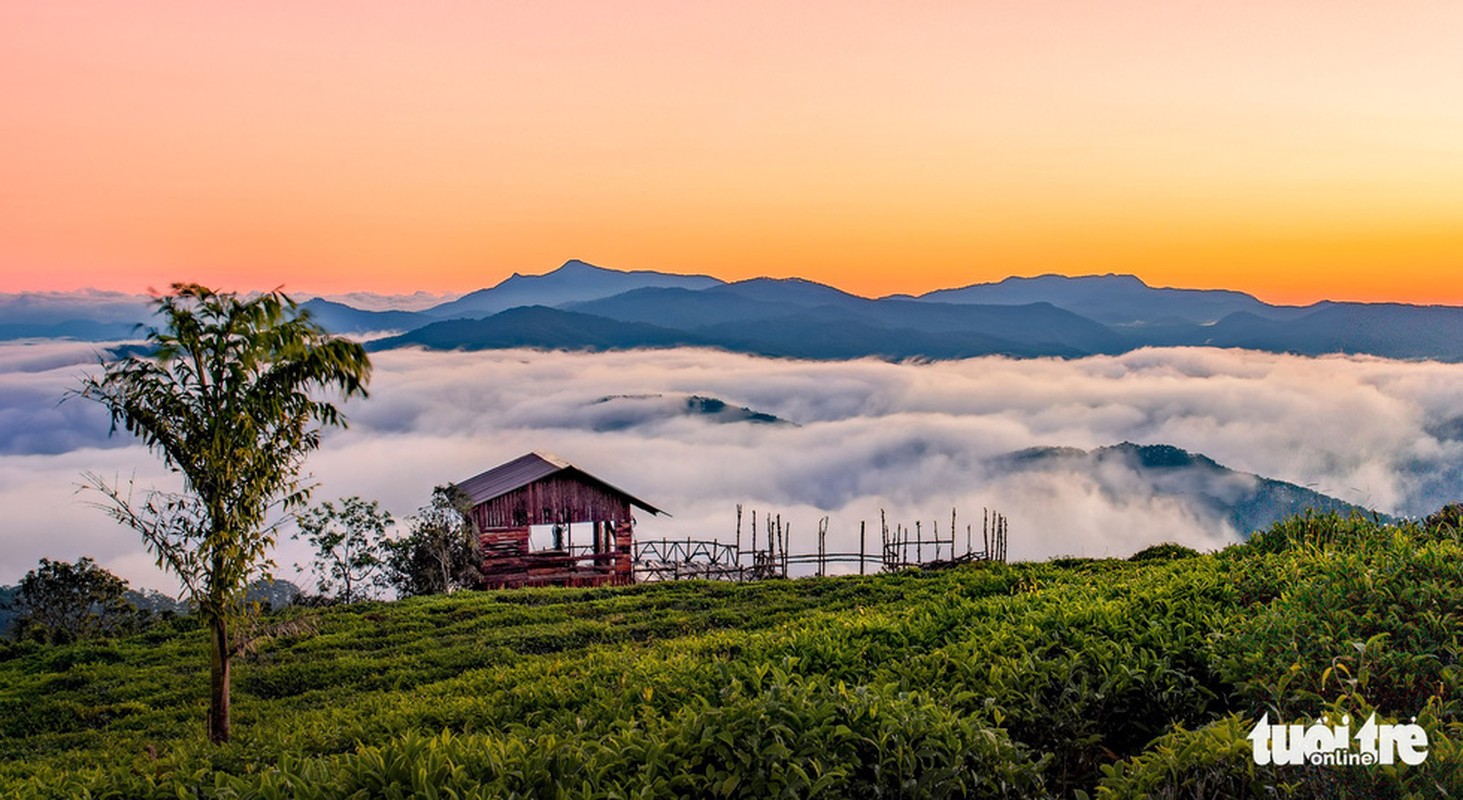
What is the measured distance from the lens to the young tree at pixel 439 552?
3328 centimetres

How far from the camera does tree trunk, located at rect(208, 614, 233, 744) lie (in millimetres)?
12281

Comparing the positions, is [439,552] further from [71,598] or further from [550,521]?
[71,598]

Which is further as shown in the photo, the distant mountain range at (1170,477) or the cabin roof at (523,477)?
the distant mountain range at (1170,477)

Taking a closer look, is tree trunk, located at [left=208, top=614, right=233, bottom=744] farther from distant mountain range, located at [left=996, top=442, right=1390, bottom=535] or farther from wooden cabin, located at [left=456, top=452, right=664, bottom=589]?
distant mountain range, located at [left=996, top=442, right=1390, bottom=535]

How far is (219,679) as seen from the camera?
40.8ft

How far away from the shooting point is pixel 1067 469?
167 m

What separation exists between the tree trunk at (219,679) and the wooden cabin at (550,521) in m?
22.8

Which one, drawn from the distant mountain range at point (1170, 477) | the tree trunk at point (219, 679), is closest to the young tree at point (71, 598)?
the tree trunk at point (219, 679)

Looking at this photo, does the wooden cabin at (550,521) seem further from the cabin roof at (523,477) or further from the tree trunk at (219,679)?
the tree trunk at (219,679)

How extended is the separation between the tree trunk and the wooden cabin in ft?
74.9

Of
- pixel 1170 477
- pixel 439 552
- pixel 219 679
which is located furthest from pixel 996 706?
pixel 1170 477

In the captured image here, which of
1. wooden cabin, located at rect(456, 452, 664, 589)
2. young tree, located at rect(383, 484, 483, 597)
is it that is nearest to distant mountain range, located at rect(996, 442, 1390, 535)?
wooden cabin, located at rect(456, 452, 664, 589)

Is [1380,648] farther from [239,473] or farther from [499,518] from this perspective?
[499,518]

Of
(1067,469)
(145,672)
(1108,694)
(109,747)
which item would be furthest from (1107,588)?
(1067,469)
